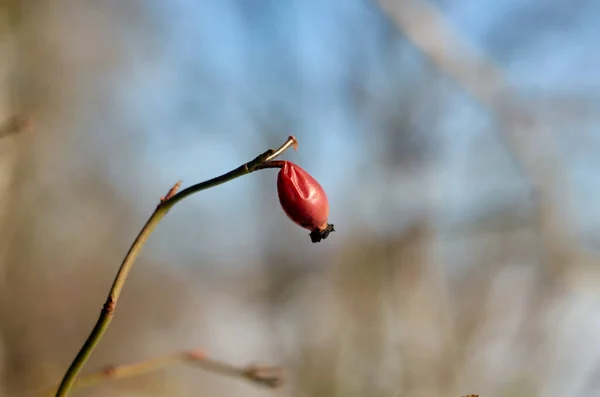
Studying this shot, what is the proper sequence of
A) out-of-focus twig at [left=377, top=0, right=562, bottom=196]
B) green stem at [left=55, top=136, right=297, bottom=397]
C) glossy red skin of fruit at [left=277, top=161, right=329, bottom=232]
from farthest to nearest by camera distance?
out-of-focus twig at [left=377, top=0, right=562, bottom=196]
glossy red skin of fruit at [left=277, top=161, right=329, bottom=232]
green stem at [left=55, top=136, right=297, bottom=397]

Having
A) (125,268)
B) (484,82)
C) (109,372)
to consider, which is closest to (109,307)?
(125,268)

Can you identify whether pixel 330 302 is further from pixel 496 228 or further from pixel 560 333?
pixel 560 333

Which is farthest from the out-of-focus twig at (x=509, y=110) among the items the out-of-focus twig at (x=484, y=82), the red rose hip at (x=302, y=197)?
the red rose hip at (x=302, y=197)

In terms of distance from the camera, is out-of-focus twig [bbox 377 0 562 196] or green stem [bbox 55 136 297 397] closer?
green stem [bbox 55 136 297 397]

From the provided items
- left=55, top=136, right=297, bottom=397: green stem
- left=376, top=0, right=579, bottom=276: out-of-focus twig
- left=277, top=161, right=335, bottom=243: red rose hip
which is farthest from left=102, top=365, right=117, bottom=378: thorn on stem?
left=376, top=0, right=579, bottom=276: out-of-focus twig

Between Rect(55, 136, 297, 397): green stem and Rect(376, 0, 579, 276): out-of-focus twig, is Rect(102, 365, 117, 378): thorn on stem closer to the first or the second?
Rect(55, 136, 297, 397): green stem

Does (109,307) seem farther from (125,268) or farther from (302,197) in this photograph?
(302,197)
